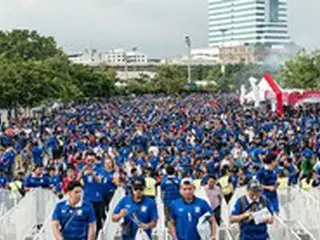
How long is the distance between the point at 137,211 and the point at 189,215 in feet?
2.81

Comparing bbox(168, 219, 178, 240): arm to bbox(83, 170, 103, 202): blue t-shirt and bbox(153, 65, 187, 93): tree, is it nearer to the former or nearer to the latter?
bbox(83, 170, 103, 202): blue t-shirt

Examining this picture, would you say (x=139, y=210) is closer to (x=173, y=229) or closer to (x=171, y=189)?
(x=173, y=229)

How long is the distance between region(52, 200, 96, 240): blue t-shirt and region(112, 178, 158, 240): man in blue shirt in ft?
1.73

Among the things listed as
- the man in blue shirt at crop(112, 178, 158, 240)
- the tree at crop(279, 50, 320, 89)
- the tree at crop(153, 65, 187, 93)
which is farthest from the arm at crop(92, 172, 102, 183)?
the tree at crop(153, 65, 187, 93)

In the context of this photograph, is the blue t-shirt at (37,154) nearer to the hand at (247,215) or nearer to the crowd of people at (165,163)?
the crowd of people at (165,163)

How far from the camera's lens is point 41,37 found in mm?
89500

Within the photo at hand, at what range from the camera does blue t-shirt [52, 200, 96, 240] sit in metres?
8.36

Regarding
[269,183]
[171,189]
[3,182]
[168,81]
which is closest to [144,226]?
[269,183]

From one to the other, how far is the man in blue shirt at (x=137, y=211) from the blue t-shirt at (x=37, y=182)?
6406mm

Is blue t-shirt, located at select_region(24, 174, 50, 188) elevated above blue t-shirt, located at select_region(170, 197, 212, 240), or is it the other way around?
blue t-shirt, located at select_region(170, 197, 212, 240)

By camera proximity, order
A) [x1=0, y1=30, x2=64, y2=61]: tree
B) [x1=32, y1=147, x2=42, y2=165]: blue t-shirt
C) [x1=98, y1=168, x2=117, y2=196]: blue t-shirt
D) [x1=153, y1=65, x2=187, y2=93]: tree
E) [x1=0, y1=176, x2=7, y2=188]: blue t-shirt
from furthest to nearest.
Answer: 1. [x1=153, y1=65, x2=187, y2=93]: tree
2. [x1=0, y1=30, x2=64, y2=61]: tree
3. [x1=32, y1=147, x2=42, y2=165]: blue t-shirt
4. [x1=0, y1=176, x2=7, y2=188]: blue t-shirt
5. [x1=98, y1=168, x2=117, y2=196]: blue t-shirt

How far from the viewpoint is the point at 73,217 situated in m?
8.37

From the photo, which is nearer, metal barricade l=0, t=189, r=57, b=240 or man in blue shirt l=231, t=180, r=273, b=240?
man in blue shirt l=231, t=180, r=273, b=240

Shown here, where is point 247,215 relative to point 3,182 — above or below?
above
